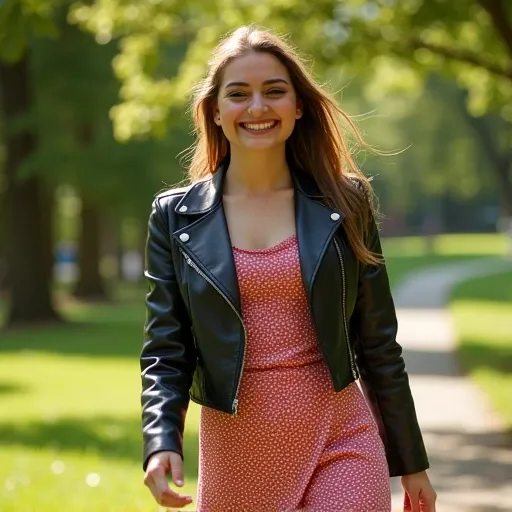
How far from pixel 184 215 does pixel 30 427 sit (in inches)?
380

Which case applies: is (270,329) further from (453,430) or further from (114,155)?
(114,155)

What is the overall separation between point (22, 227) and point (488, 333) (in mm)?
10085

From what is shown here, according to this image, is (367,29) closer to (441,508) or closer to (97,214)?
(441,508)

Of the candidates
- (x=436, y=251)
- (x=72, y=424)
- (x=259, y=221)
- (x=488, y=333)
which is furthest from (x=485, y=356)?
(x=436, y=251)

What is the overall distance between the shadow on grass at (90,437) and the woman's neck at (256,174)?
19.5 ft

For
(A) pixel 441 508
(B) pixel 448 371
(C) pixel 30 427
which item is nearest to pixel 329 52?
(B) pixel 448 371

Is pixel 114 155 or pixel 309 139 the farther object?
pixel 114 155

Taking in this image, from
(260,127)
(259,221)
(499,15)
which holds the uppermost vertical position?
(260,127)

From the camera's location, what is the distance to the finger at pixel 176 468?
353 centimetres

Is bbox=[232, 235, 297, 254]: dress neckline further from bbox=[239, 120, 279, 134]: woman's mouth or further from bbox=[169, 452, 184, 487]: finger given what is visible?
bbox=[169, 452, 184, 487]: finger

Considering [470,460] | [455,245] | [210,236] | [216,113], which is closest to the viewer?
[210,236]

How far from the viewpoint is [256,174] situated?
13.1ft

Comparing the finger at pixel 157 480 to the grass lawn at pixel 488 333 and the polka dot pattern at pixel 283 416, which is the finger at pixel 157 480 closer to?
the polka dot pattern at pixel 283 416

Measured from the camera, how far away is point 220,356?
12.1 ft
